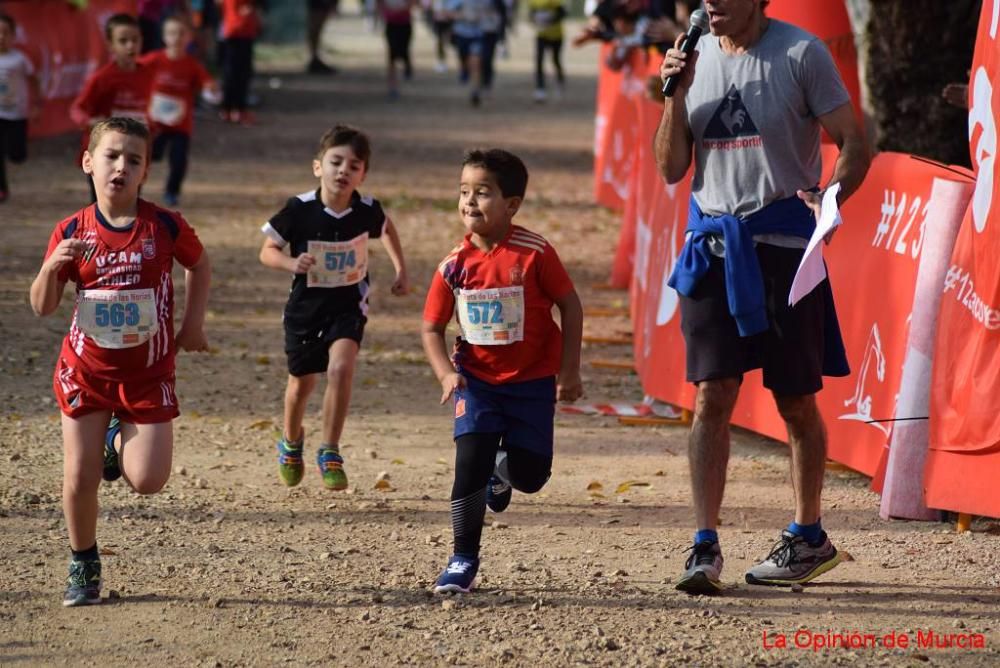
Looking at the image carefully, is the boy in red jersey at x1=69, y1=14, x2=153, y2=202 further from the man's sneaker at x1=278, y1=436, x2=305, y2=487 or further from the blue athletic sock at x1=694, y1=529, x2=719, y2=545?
the blue athletic sock at x1=694, y1=529, x2=719, y2=545

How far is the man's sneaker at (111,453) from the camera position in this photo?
5688 millimetres

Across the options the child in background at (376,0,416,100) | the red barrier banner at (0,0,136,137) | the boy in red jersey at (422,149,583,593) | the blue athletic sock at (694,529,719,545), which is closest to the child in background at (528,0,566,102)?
the child in background at (376,0,416,100)

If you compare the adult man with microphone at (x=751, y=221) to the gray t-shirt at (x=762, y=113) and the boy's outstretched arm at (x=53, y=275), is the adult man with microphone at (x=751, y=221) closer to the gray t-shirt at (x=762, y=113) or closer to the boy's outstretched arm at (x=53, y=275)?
the gray t-shirt at (x=762, y=113)

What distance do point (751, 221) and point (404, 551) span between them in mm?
1882

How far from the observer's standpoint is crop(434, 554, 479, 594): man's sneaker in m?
5.70

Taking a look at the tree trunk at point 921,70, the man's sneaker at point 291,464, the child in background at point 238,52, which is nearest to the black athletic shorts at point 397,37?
the child in background at point 238,52

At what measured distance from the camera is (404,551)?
636cm

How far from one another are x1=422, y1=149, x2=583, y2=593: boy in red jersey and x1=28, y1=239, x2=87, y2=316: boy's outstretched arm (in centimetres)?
122

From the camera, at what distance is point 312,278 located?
283 inches

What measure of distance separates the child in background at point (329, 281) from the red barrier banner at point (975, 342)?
7.64 feet

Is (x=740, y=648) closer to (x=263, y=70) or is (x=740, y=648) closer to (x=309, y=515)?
(x=309, y=515)

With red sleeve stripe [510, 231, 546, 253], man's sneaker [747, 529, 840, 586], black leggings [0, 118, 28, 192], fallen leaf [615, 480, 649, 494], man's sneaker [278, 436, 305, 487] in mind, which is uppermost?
red sleeve stripe [510, 231, 546, 253]

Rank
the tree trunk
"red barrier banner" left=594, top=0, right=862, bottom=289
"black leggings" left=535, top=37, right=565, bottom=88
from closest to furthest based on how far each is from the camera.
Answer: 1. "red barrier banner" left=594, top=0, right=862, bottom=289
2. the tree trunk
3. "black leggings" left=535, top=37, right=565, bottom=88

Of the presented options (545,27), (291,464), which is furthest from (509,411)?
(545,27)
